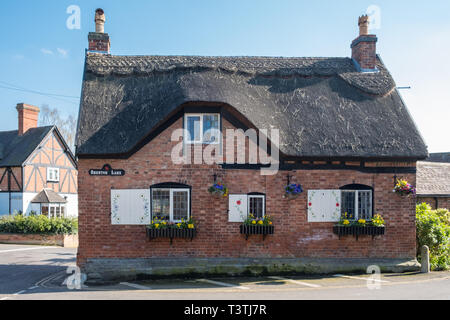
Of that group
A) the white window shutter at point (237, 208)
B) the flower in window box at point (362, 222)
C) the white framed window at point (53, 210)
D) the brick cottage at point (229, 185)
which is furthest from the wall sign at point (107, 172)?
the white framed window at point (53, 210)

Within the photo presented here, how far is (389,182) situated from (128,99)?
8512mm

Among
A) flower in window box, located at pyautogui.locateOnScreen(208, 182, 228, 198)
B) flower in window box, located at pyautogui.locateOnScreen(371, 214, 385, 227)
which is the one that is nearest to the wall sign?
flower in window box, located at pyautogui.locateOnScreen(208, 182, 228, 198)

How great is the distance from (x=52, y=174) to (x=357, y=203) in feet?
82.6

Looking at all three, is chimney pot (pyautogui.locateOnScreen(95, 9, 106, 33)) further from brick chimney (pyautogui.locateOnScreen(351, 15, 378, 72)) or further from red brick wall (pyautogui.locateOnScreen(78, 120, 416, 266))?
brick chimney (pyautogui.locateOnScreen(351, 15, 378, 72))

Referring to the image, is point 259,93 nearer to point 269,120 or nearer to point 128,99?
point 269,120

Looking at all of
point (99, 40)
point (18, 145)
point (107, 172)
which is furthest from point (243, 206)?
point (18, 145)

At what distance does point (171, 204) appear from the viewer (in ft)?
38.7

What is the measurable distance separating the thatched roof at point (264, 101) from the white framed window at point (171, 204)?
162cm

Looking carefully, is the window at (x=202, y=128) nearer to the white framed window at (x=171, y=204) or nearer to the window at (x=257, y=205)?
the white framed window at (x=171, y=204)

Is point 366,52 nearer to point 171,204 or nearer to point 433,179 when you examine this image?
point 433,179

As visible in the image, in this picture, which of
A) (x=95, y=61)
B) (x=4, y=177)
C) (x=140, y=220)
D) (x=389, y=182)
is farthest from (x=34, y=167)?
(x=389, y=182)

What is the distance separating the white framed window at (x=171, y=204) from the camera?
1175 centimetres

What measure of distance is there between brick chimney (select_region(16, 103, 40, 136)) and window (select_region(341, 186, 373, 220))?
26.7 m

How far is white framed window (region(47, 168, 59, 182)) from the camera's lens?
30166mm
